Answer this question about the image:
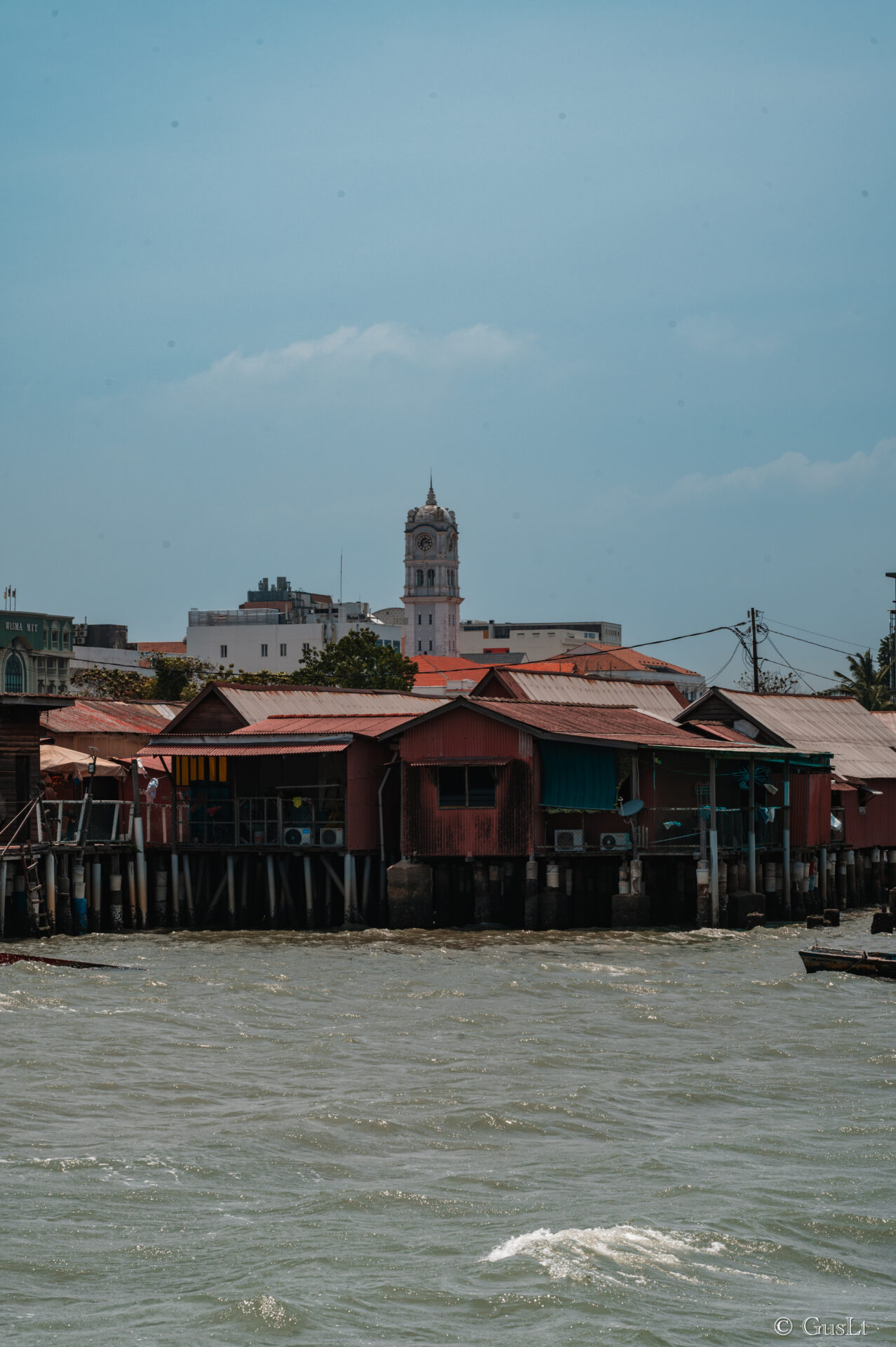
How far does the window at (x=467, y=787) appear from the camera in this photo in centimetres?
4334

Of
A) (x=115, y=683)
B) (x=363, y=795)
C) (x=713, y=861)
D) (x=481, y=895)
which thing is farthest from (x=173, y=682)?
(x=713, y=861)

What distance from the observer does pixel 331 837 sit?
4469 cm

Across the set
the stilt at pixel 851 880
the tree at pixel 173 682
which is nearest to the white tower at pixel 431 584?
the tree at pixel 173 682

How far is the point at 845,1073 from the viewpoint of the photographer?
2358cm

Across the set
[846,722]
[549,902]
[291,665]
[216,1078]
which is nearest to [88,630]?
[291,665]

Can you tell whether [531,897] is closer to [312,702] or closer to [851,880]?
[851,880]

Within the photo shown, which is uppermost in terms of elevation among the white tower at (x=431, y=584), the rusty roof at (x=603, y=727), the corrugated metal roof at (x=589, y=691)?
the white tower at (x=431, y=584)

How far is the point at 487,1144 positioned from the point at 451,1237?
11.9 ft

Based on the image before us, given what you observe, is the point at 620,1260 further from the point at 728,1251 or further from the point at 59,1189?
the point at 59,1189

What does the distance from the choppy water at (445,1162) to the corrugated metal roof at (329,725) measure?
14.1 m

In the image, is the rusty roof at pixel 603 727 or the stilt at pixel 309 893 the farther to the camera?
the stilt at pixel 309 893

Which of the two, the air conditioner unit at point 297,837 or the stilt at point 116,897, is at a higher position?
the air conditioner unit at point 297,837

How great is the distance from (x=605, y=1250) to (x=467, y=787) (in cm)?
2777

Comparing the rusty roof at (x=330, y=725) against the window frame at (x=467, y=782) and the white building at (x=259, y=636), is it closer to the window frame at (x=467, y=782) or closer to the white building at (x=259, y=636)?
the window frame at (x=467, y=782)
